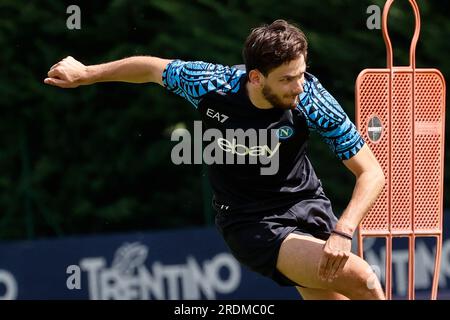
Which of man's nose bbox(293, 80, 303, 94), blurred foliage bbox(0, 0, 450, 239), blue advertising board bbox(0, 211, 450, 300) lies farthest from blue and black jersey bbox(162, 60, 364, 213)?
blurred foliage bbox(0, 0, 450, 239)

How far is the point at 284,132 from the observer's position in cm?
511

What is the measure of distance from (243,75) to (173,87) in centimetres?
37

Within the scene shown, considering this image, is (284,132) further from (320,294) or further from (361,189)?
(320,294)

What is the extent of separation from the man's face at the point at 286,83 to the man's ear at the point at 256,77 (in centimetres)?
2

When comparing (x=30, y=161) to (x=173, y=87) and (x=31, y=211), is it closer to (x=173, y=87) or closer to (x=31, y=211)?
(x=31, y=211)

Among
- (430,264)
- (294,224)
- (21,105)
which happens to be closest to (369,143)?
(294,224)

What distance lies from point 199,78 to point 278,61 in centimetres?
52

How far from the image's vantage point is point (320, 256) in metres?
4.85

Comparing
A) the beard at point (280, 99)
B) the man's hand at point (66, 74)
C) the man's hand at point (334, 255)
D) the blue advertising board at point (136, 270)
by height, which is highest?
the man's hand at point (66, 74)

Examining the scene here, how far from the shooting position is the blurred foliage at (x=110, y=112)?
11945mm

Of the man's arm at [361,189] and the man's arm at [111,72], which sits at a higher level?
the man's arm at [111,72]

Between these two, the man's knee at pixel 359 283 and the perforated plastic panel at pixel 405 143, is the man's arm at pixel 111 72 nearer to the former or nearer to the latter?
the perforated plastic panel at pixel 405 143

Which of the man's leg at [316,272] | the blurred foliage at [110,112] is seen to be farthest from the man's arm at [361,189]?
the blurred foliage at [110,112]

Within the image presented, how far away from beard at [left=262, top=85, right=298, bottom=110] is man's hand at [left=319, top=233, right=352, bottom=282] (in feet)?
2.15
